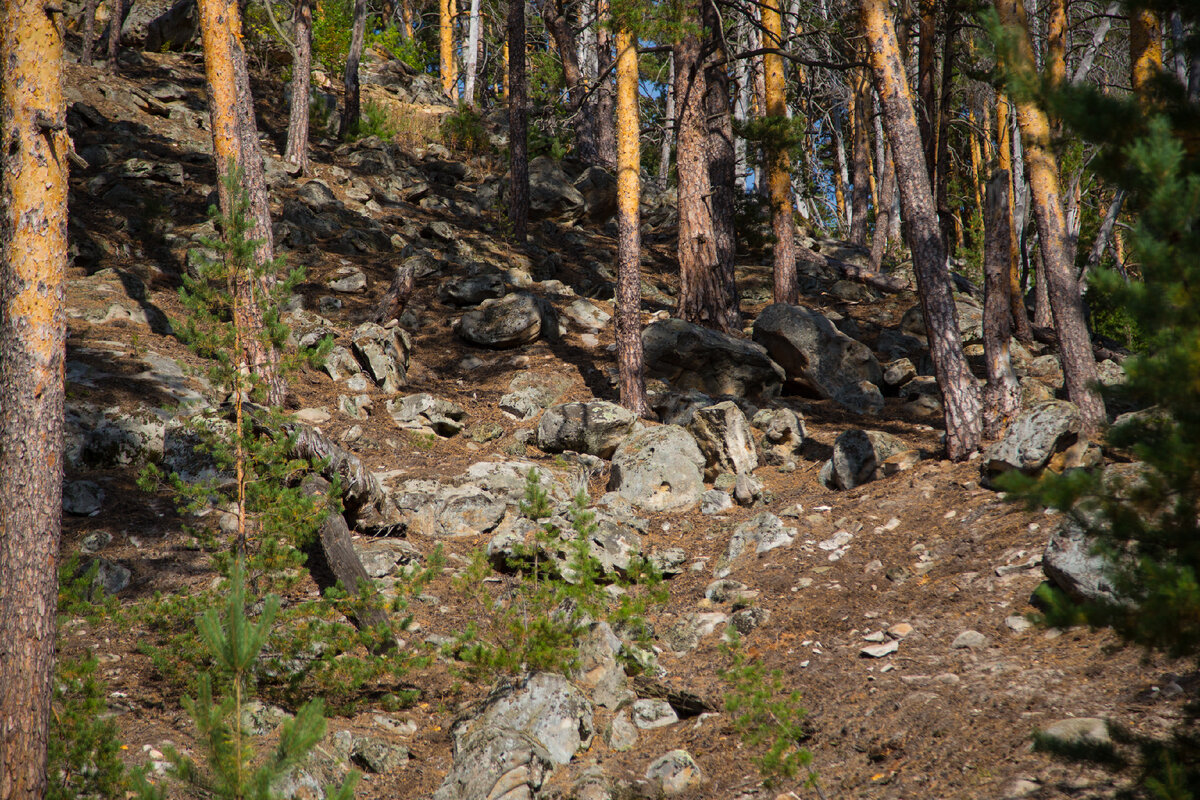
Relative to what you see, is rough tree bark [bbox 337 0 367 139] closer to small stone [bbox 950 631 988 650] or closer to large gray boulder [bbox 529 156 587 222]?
large gray boulder [bbox 529 156 587 222]

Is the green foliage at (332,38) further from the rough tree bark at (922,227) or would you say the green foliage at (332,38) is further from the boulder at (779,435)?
the boulder at (779,435)

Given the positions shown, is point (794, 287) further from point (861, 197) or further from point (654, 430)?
point (861, 197)

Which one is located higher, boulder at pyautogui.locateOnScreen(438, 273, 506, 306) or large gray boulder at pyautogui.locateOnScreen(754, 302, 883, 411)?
boulder at pyautogui.locateOnScreen(438, 273, 506, 306)

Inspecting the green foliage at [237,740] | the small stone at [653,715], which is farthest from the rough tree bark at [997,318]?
the green foliage at [237,740]

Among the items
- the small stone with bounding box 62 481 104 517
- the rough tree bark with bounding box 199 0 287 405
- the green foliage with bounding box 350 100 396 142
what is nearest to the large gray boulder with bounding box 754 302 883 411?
the rough tree bark with bounding box 199 0 287 405

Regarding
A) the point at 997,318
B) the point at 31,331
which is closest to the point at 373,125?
the point at 997,318

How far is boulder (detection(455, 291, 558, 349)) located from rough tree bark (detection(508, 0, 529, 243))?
406cm

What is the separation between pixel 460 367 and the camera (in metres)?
11.5

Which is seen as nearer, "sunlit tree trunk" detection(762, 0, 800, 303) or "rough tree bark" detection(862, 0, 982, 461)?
"rough tree bark" detection(862, 0, 982, 461)

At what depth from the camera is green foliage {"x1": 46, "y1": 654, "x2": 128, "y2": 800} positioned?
3504mm

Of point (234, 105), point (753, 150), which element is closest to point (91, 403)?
point (234, 105)

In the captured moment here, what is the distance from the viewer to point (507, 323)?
11.9m

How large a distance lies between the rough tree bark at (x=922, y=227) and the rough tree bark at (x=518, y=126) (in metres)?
8.92

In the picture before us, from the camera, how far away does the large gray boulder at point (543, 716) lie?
4707 mm
